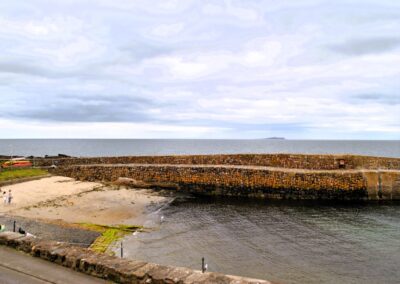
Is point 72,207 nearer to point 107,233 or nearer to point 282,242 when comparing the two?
point 107,233

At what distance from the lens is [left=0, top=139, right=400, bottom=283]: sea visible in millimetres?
15906

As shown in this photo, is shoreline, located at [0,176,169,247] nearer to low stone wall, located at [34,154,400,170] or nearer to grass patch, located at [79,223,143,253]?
grass patch, located at [79,223,143,253]

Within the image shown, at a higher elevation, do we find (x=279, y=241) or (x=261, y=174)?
(x=261, y=174)

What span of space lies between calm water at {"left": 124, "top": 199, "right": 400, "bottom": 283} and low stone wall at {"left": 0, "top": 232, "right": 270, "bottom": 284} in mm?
8752

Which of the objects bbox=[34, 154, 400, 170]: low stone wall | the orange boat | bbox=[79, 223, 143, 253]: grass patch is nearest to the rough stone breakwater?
bbox=[34, 154, 400, 170]: low stone wall

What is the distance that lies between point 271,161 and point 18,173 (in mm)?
26640

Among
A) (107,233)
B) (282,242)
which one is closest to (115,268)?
(107,233)

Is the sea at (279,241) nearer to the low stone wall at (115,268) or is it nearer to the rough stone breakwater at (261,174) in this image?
the rough stone breakwater at (261,174)

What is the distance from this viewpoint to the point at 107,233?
65.8ft

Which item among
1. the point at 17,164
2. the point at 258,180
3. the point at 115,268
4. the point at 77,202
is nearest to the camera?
the point at 115,268

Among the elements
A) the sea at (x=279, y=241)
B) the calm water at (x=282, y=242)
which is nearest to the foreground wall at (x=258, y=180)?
the sea at (x=279, y=241)

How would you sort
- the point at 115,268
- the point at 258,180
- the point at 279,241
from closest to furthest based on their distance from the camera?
the point at 115,268, the point at 279,241, the point at 258,180

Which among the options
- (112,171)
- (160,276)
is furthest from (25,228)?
(112,171)

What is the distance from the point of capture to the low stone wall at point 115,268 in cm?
643
